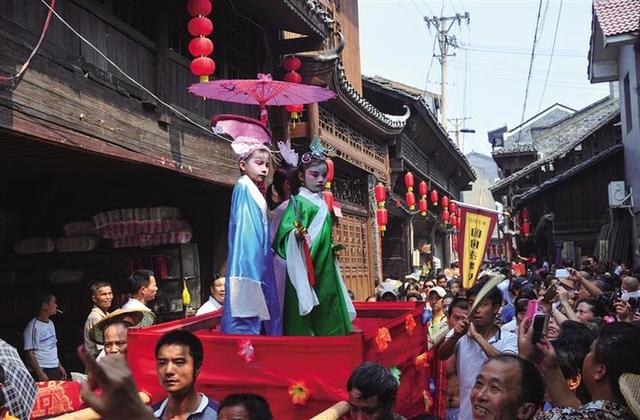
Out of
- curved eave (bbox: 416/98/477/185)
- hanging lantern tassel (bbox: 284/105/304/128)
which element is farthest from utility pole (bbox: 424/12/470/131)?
hanging lantern tassel (bbox: 284/105/304/128)

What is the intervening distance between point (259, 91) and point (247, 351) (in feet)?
11.7

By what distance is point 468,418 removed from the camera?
4.41 meters

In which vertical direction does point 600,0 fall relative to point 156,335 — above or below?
above

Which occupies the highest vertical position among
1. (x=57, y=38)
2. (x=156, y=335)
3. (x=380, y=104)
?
(x=380, y=104)

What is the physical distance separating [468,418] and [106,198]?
263 inches

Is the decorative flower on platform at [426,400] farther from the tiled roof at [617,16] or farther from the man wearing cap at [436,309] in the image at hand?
the tiled roof at [617,16]

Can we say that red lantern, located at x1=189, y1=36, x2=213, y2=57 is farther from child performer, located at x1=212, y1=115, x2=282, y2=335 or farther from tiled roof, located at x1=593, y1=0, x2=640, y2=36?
tiled roof, located at x1=593, y1=0, x2=640, y2=36

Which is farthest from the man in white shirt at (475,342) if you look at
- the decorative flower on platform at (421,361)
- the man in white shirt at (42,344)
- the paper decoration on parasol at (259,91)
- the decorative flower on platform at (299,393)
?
the man in white shirt at (42,344)

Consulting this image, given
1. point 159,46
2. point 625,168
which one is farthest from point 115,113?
point 625,168

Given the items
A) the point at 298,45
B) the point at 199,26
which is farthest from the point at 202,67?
the point at 298,45

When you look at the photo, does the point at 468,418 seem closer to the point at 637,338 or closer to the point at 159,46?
the point at 637,338

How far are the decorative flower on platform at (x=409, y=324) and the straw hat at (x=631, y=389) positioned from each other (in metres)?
2.25

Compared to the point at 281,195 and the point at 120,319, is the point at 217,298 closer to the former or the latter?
the point at 120,319

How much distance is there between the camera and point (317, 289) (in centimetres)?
478
